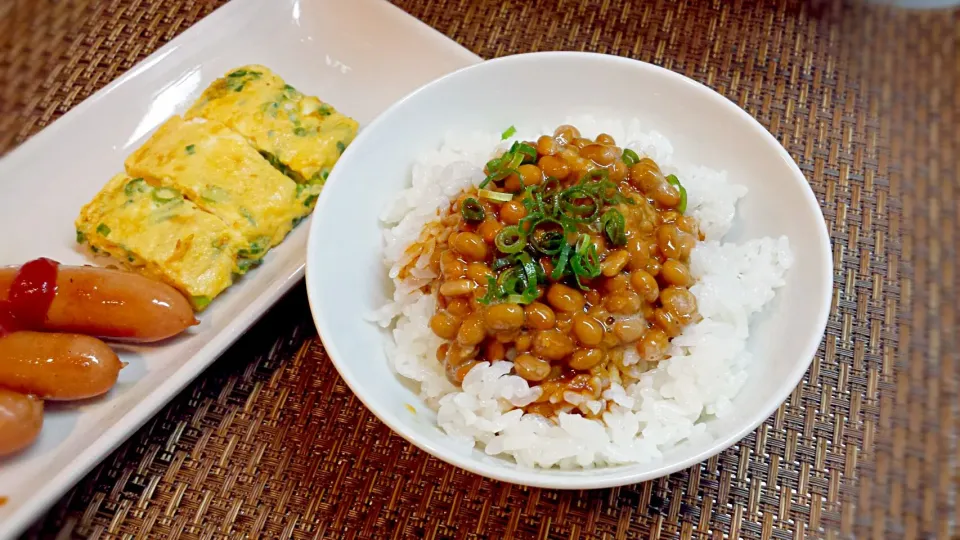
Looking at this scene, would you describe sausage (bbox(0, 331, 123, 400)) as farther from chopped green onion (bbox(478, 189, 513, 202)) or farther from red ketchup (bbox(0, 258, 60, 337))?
chopped green onion (bbox(478, 189, 513, 202))

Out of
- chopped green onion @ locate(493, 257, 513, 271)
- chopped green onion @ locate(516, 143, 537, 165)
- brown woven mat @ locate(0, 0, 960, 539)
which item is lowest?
brown woven mat @ locate(0, 0, 960, 539)

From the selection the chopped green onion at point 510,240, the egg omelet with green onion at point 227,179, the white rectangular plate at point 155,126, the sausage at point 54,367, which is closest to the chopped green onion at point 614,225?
the chopped green onion at point 510,240

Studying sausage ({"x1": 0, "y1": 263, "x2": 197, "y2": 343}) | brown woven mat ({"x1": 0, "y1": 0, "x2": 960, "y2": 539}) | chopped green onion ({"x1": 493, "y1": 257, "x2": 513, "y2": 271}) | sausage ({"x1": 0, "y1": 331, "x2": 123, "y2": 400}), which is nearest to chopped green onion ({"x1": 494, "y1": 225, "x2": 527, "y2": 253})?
chopped green onion ({"x1": 493, "y1": 257, "x2": 513, "y2": 271})

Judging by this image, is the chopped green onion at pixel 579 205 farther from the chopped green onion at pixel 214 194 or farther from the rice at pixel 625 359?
the chopped green onion at pixel 214 194

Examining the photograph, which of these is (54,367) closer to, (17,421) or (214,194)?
(17,421)

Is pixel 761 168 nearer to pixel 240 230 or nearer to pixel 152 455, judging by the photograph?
pixel 240 230

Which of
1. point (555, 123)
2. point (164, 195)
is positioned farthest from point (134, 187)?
point (555, 123)
